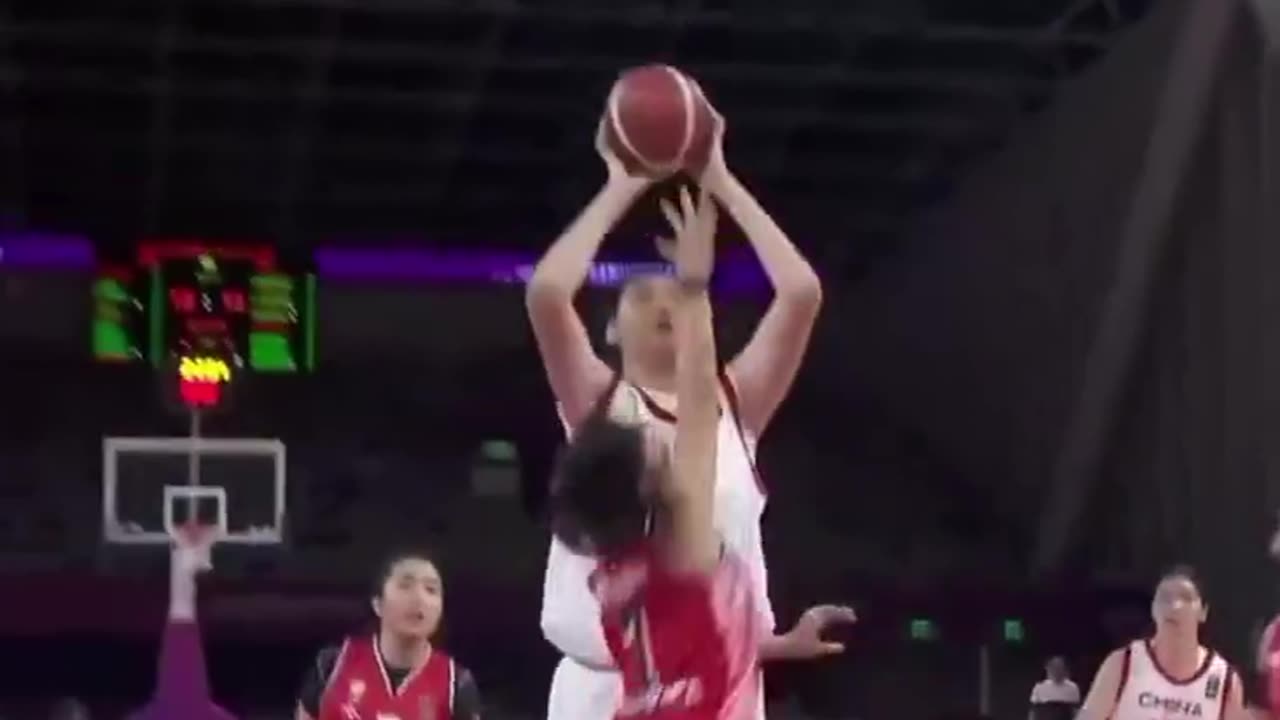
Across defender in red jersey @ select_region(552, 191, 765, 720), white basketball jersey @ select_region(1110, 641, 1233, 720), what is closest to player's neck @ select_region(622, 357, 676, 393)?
defender in red jersey @ select_region(552, 191, 765, 720)

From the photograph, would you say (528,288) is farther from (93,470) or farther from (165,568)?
(93,470)

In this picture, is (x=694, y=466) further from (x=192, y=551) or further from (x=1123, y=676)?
(x=192, y=551)

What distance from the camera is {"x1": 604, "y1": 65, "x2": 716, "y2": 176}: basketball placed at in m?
3.14

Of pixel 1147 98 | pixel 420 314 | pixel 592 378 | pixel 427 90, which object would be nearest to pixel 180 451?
pixel 427 90

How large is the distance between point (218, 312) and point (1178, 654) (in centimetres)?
919

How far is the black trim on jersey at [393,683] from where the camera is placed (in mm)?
5539

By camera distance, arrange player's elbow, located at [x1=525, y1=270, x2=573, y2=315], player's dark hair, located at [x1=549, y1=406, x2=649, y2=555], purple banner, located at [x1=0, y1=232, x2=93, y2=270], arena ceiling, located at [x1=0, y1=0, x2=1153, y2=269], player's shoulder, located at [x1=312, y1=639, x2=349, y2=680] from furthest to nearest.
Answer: purple banner, located at [x1=0, y1=232, x2=93, y2=270]
arena ceiling, located at [x1=0, y1=0, x2=1153, y2=269]
player's shoulder, located at [x1=312, y1=639, x2=349, y2=680]
player's elbow, located at [x1=525, y1=270, x2=573, y2=315]
player's dark hair, located at [x1=549, y1=406, x2=649, y2=555]

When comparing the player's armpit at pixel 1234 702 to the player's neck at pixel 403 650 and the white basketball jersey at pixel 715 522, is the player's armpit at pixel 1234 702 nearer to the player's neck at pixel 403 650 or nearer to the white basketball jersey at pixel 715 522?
the player's neck at pixel 403 650

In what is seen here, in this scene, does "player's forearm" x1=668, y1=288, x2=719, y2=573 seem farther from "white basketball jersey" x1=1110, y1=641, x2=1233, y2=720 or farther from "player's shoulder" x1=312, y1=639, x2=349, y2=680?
"white basketball jersey" x1=1110, y1=641, x2=1233, y2=720

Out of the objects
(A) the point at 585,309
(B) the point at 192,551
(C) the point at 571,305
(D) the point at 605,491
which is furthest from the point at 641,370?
(A) the point at 585,309

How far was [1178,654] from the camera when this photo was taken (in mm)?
6840

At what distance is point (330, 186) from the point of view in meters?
19.2

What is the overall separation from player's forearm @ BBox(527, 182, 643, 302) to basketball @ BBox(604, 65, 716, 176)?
5 centimetres

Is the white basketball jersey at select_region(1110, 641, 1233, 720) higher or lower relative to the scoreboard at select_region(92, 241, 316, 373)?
lower
